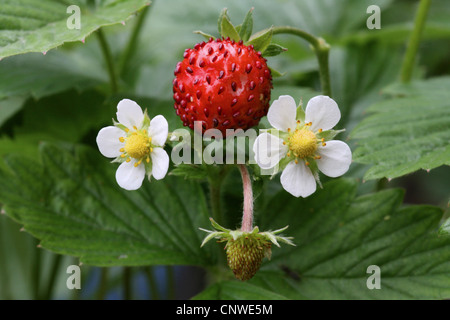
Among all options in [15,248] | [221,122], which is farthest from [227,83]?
[15,248]

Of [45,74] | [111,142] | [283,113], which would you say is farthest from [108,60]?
[283,113]

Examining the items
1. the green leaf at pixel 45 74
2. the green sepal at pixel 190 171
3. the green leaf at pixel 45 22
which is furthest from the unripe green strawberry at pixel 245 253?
the green leaf at pixel 45 74

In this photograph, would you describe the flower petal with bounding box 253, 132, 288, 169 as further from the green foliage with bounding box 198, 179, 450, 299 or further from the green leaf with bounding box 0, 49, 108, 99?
the green leaf with bounding box 0, 49, 108, 99

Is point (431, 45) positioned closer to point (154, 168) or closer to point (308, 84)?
point (308, 84)

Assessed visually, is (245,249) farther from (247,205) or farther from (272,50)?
(272,50)

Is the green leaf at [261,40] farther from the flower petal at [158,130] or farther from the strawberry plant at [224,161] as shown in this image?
the flower petal at [158,130]

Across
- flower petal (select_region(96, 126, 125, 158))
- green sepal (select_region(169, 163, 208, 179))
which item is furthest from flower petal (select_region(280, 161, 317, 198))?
flower petal (select_region(96, 126, 125, 158))
